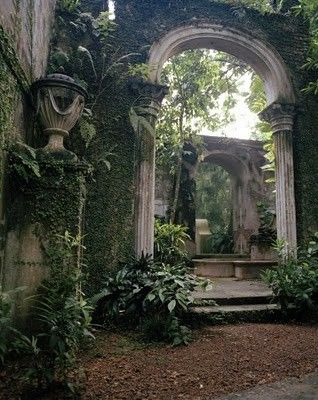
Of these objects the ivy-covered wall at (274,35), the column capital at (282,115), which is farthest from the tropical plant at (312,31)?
the column capital at (282,115)

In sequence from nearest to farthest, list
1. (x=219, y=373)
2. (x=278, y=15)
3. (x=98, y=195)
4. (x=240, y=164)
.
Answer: (x=219, y=373) → (x=98, y=195) → (x=278, y=15) → (x=240, y=164)

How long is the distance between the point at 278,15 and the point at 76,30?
3.63m

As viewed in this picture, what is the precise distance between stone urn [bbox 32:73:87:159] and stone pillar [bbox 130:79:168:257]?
1.46 m

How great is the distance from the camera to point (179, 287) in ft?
12.3

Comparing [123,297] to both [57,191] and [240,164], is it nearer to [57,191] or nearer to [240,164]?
[57,191]

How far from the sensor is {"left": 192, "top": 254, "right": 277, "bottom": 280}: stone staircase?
7.14m

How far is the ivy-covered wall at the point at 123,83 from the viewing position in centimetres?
475

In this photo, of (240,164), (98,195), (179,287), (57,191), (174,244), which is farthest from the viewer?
(240,164)

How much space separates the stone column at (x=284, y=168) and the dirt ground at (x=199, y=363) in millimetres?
2168

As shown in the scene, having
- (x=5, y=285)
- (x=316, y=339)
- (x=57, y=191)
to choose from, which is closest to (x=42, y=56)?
(x=57, y=191)

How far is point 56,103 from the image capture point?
11.2 feet

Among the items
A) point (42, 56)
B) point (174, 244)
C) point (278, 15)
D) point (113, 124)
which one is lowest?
point (174, 244)

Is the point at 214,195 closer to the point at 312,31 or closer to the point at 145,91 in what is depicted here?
the point at 312,31

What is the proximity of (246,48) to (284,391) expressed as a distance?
5.37 m
